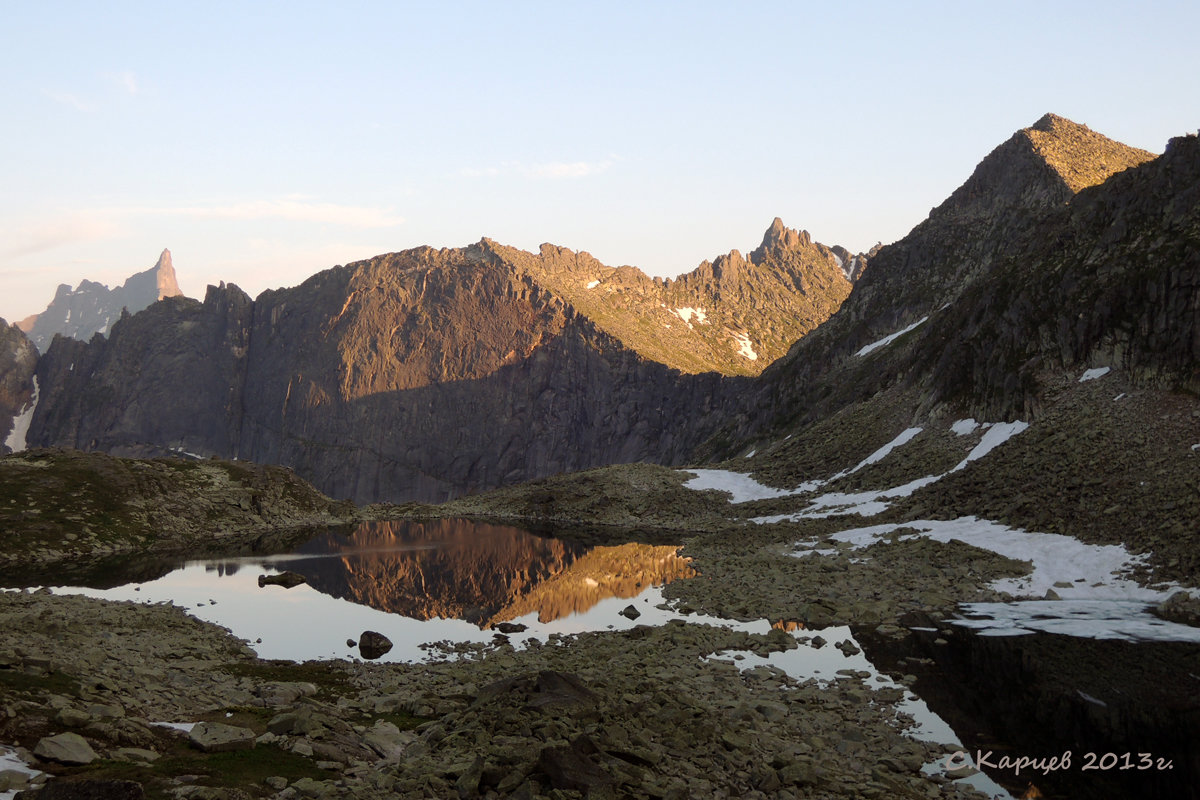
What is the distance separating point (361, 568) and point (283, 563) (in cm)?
680

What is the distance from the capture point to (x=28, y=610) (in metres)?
41.2

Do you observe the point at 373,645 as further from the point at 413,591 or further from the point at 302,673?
the point at 413,591

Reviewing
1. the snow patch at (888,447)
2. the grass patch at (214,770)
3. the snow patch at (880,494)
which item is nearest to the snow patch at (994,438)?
the snow patch at (880,494)

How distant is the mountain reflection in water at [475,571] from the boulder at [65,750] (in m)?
27.8

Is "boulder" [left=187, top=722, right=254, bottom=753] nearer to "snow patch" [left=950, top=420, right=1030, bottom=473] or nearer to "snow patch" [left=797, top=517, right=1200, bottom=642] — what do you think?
"snow patch" [left=797, top=517, right=1200, bottom=642]

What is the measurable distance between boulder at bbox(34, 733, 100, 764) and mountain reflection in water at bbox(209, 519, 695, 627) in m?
27.8

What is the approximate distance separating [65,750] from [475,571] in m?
50.5

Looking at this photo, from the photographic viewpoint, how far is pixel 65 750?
16.8 meters

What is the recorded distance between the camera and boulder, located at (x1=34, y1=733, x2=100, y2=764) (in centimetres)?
1653

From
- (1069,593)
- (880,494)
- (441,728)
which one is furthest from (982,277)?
(441,728)

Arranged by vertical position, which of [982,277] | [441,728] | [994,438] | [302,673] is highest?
[982,277]

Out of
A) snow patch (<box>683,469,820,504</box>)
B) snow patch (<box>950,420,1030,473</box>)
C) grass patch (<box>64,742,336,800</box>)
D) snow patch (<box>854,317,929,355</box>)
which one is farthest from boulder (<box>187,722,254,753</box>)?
snow patch (<box>854,317,929,355</box>)

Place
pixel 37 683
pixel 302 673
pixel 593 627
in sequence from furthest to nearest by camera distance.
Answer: pixel 593 627
pixel 302 673
pixel 37 683

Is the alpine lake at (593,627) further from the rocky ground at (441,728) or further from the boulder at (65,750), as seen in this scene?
the boulder at (65,750)
